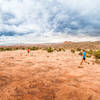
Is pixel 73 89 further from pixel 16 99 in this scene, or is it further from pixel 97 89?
pixel 16 99

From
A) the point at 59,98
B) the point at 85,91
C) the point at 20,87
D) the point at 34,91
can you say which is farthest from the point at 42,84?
the point at 85,91

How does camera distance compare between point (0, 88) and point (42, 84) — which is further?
point (42, 84)

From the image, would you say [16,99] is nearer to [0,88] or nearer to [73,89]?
[0,88]

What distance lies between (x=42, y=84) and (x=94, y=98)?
237 cm

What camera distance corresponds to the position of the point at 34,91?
155 inches

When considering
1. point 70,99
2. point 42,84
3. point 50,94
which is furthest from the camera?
point 42,84

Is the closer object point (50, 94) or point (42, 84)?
point (50, 94)

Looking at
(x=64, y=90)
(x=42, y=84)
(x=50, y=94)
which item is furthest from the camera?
(x=42, y=84)

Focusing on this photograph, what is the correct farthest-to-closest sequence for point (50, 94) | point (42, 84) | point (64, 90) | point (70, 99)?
1. point (42, 84)
2. point (64, 90)
3. point (50, 94)
4. point (70, 99)

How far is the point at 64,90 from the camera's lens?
3990 millimetres

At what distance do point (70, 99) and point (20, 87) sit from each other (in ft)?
7.48

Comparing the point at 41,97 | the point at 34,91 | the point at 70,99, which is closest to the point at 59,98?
the point at 70,99

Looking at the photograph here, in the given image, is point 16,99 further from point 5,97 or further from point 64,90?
point 64,90

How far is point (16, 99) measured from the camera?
133 inches
